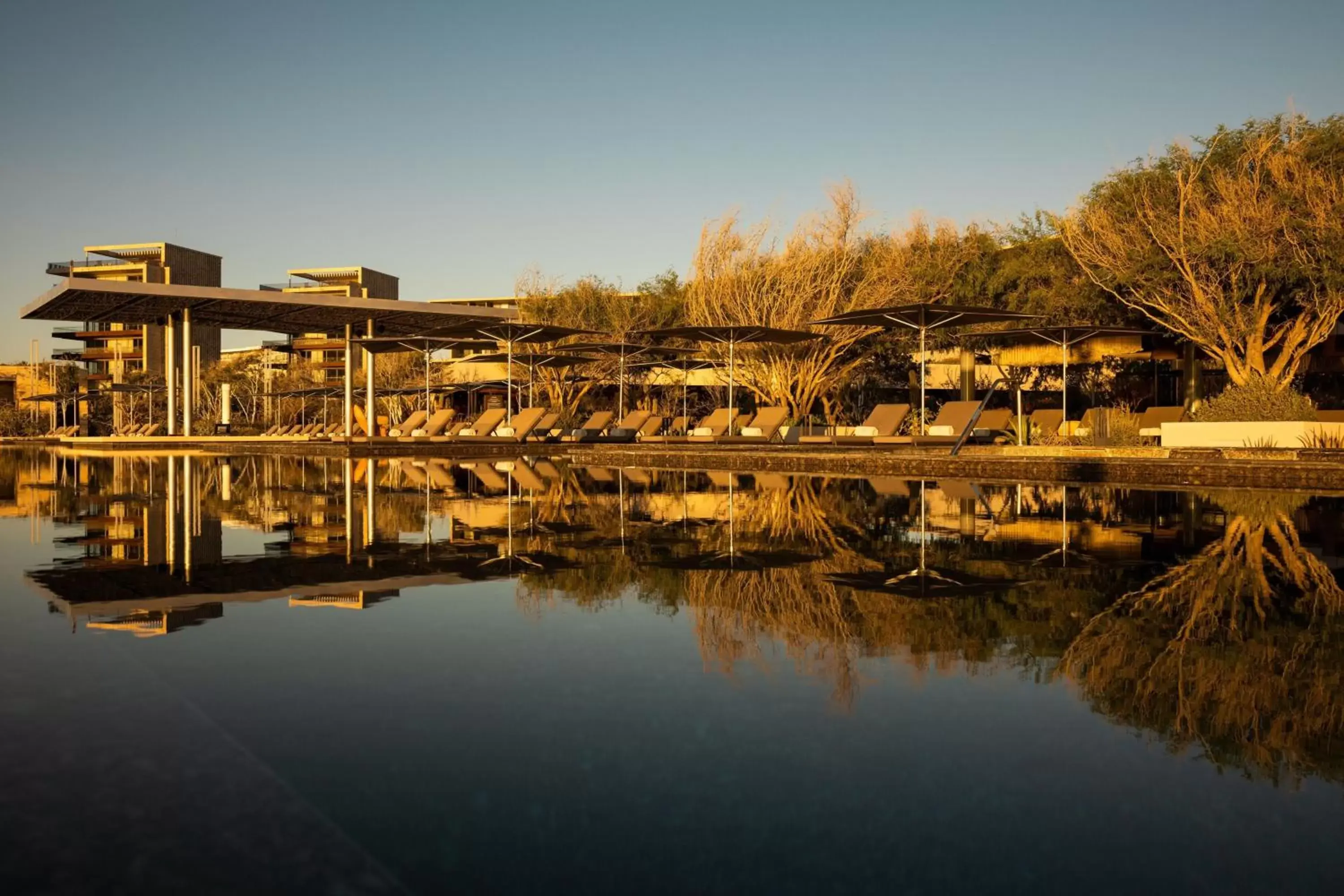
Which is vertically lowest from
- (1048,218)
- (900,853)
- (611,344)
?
(900,853)

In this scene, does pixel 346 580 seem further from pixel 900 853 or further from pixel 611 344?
pixel 611 344

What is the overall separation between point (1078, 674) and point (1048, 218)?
25.2 meters

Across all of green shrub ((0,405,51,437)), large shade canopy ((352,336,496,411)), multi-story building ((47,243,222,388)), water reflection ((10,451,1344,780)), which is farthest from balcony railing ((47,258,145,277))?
water reflection ((10,451,1344,780))

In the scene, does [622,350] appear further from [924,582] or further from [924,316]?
[924,582]

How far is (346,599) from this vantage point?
18.1 feet

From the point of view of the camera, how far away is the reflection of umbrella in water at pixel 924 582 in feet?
18.2

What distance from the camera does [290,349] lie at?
202ft

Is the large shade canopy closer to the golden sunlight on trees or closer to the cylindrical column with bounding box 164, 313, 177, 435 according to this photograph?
the cylindrical column with bounding box 164, 313, 177, 435

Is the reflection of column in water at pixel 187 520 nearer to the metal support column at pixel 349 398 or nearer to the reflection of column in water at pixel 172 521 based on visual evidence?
the reflection of column in water at pixel 172 521

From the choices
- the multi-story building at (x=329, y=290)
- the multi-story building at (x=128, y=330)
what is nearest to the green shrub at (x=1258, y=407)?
the multi-story building at (x=329, y=290)

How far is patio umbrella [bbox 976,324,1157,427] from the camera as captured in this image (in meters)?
21.9

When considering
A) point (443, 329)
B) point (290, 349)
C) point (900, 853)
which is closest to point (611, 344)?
point (443, 329)

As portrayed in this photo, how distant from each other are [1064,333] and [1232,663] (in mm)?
20385

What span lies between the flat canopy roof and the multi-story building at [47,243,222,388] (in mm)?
36190
